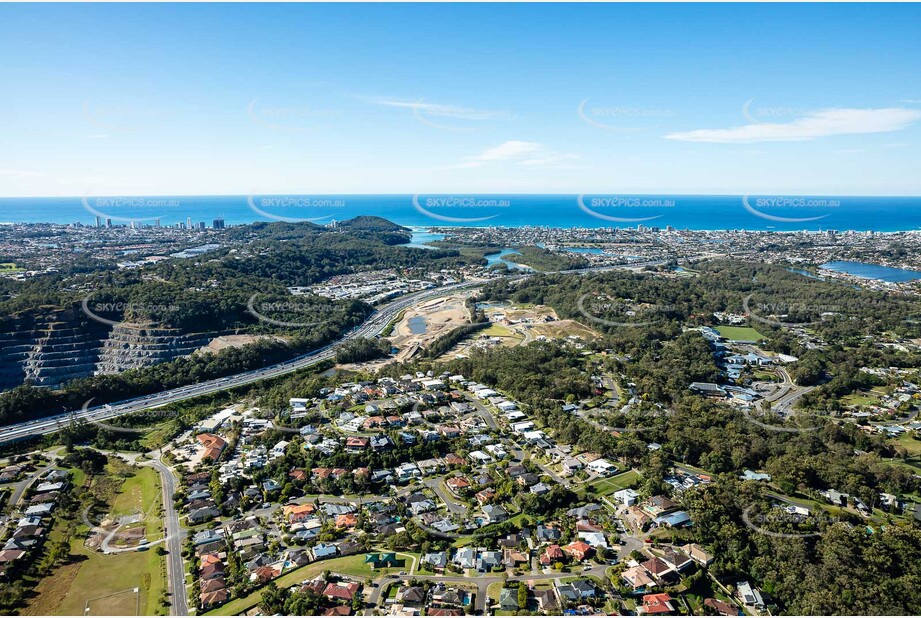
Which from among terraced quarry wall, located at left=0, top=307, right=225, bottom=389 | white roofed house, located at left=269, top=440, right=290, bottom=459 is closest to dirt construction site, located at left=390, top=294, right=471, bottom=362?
terraced quarry wall, located at left=0, top=307, right=225, bottom=389

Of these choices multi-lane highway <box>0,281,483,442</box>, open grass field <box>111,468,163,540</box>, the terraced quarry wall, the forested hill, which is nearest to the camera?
open grass field <box>111,468,163,540</box>

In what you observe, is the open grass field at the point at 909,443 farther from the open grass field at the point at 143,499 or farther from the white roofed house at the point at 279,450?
the open grass field at the point at 143,499

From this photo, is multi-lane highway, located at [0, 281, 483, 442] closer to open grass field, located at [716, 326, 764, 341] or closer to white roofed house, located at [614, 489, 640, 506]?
white roofed house, located at [614, 489, 640, 506]

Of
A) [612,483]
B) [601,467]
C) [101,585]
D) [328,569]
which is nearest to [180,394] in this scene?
[101,585]

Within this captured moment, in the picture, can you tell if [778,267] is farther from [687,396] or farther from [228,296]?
[228,296]

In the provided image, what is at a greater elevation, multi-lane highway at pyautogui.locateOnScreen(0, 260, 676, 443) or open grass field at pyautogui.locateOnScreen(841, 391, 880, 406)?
open grass field at pyautogui.locateOnScreen(841, 391, 880, 406)

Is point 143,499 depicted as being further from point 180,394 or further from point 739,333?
point 739,333
